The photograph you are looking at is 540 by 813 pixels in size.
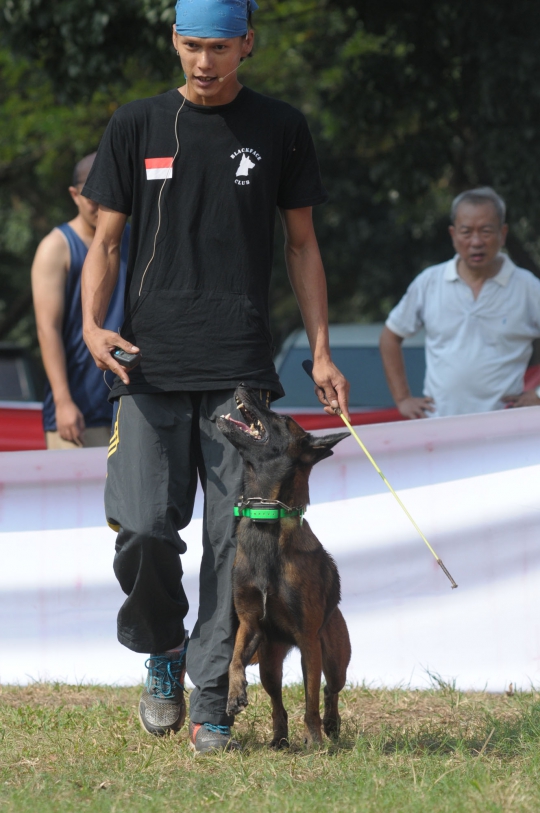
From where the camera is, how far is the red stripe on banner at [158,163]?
362 centimetres

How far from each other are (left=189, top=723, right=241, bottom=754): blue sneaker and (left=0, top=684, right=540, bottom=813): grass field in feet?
0.15

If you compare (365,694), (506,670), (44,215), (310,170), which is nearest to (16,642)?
(365,694)

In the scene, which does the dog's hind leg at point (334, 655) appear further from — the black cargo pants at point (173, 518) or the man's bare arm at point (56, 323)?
the man's bare arm at point (56, 323)

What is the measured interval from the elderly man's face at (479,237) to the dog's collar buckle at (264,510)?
9.58 ft

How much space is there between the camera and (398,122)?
11688mm

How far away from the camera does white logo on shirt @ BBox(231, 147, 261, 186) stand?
12.0 ft

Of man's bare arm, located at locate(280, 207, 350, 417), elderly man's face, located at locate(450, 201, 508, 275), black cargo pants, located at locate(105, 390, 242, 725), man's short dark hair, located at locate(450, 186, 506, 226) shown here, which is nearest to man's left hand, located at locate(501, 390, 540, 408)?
elderly man's face, located at locate(450, 201, 508, 275)

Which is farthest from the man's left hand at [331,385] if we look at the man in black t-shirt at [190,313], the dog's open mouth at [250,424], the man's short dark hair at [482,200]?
the man's short dark hair at [482,200]

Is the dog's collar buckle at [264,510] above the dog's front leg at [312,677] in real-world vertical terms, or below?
above

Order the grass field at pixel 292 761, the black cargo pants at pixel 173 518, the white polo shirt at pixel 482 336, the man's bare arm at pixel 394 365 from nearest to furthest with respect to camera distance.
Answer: the grass field at pixel 292 761 < the black cargo pants at pixel 173 518 < the white polo shirt at pixel 482 336 < the man's bare arm at pixel 394 365

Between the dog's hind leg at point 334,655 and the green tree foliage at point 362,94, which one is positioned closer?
the dog's hind leg at point 334,655

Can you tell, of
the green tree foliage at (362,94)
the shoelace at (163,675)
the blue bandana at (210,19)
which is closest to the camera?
the blue bandana at (210,19)

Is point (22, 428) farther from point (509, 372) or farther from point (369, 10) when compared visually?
point (369, 10)

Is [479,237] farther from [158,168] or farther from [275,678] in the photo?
[275,678]
